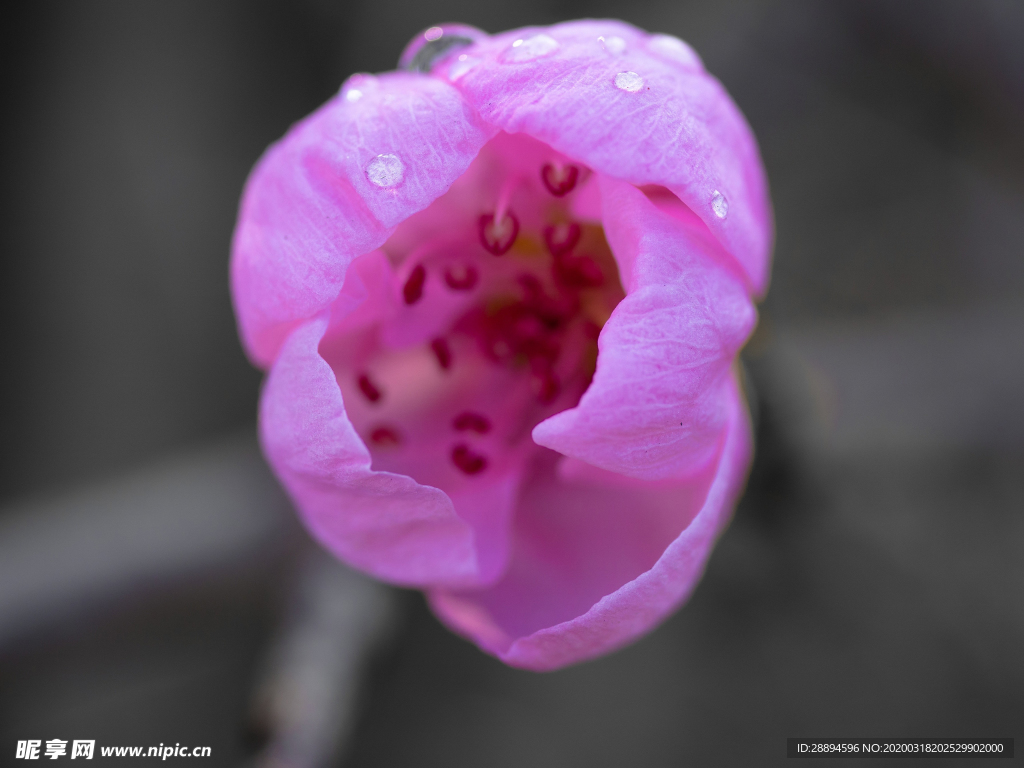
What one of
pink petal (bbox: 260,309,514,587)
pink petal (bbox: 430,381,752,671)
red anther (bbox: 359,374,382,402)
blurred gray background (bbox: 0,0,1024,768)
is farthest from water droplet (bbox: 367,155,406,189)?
blurred gray background (bbox: 0,0,1024,768)

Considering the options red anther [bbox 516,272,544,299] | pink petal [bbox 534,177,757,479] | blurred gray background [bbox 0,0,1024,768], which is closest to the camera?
pink petal [bbox 534,177,757,479]

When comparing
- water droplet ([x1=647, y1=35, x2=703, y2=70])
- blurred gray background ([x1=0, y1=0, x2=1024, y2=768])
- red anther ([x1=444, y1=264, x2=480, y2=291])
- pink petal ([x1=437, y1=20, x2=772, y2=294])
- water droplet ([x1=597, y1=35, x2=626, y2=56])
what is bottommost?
blurred gray background ([x1=0, y1=0, x2=1024, y2=768])

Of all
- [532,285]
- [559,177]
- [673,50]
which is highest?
[673,50]

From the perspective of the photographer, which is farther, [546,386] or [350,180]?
[546,386]

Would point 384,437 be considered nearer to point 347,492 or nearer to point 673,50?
point 347,492

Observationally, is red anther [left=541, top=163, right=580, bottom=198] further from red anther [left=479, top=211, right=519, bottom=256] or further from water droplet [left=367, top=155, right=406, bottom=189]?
water droplet [left=367, top=155, right=406, bottom=189]

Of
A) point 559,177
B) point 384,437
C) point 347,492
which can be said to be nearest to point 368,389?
point 384,437
